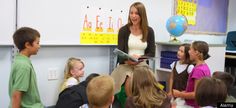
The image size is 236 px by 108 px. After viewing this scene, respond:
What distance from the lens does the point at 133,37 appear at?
2836 millimetres

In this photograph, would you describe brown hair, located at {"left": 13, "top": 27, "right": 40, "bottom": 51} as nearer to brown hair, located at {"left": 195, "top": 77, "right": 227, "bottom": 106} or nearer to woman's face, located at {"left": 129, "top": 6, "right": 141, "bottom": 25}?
woman's face, located at {"left": 129, "top": 6, "right": 141, "bottom": 25}

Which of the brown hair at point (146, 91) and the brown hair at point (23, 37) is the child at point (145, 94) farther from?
the brown hair at point (23, 37)

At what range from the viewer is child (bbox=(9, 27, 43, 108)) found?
1.89 metres

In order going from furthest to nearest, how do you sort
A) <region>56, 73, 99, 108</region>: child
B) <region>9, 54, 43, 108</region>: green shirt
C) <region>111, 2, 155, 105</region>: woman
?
<region>111, 2, 155, 105</region>: woman < <region>56, 73, 99, 108</region>: child < <region>9, 54, 43, 108</region>: green shirt

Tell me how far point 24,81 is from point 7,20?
732 millimetres

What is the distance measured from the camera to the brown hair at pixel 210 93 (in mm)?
1605

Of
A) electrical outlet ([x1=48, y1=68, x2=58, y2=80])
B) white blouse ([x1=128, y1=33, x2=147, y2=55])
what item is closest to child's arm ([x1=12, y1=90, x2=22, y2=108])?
electrical outlet ([x1=48, y1=68, x2=58, y2=80])

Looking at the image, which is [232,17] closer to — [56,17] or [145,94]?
[56,17]

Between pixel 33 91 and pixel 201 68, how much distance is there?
4.81 ft

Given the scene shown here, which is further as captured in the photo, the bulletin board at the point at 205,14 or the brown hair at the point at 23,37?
the bulletin board at the point at 205,14

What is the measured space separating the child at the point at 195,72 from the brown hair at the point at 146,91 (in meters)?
0.79

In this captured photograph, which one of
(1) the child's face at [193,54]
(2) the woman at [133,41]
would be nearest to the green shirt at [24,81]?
(2) the woman at [133,41]

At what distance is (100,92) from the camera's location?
1605 mm

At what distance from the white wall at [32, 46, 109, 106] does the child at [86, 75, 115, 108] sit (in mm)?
1199
